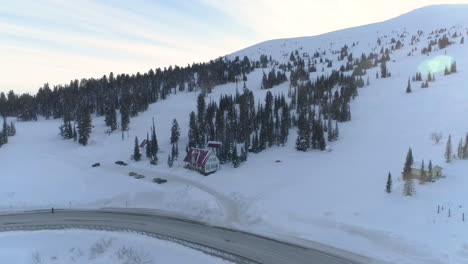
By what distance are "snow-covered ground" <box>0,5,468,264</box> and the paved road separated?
3.06 m

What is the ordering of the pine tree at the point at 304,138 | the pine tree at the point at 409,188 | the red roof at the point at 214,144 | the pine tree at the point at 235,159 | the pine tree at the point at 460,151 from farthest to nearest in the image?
the red roof at the point at 214,144, the pine tree at the point at 304,138, the pine tree at the point at 235,159, the pine tree at the point at 460,151, the pine tree at the point at 409,188

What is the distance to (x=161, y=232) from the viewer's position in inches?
1428

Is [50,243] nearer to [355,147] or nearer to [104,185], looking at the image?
[104,185]

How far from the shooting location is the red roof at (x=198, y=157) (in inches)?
2623

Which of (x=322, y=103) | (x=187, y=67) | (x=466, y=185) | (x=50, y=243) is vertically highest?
(x=187, y=67)

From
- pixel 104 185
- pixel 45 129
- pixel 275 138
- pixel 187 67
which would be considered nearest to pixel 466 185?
pixel 275 138

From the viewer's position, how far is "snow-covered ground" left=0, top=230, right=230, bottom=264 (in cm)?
2758

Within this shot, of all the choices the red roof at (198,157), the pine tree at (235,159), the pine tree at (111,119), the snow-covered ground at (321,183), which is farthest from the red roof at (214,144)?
the pine tree at (111,119)

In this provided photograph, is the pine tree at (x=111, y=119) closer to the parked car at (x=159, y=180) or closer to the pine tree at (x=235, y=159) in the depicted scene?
the parked car at (x=159, y=180)

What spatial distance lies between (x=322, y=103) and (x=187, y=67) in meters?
115

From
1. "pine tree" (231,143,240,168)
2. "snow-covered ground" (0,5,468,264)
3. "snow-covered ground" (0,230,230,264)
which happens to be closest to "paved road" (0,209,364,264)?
"snow-covered ground" (0,230,230,264)

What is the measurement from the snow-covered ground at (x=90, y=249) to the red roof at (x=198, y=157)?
108 feet

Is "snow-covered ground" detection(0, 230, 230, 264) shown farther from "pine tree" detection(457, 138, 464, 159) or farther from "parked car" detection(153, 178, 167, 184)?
"pine tree" detection(457, 138, 464, 159)

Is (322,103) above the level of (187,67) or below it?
below
